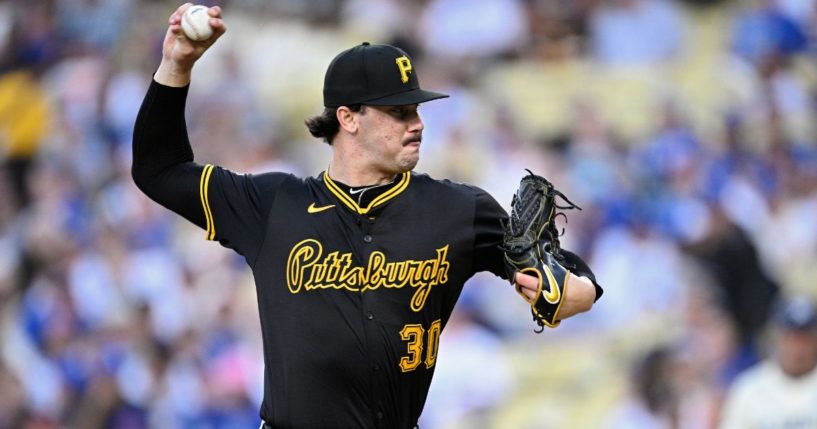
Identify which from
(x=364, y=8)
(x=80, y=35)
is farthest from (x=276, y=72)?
(x=80, y=35)

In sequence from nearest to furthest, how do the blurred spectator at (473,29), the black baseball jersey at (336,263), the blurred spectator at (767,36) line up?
the black baseball jersey at (336,263) < the blurred spectator at (767,36) < the blurred spectator at (473,29)

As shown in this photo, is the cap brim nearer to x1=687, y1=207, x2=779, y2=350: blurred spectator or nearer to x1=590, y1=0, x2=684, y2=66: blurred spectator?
x1=687, y1=207, x2=779, y2=350: blurred spectator

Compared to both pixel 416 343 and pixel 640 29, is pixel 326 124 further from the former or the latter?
pixel 640 29

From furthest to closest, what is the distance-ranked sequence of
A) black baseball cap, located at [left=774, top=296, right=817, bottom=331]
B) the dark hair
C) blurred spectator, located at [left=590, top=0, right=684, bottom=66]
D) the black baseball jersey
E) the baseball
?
blurred spectator, located at [left=590, top=0, right=684, bottom=66], black baseball cap, located at [left=774, top=296, right=817, bottom=331], the dark hair, the black baseball jersey, the baseball

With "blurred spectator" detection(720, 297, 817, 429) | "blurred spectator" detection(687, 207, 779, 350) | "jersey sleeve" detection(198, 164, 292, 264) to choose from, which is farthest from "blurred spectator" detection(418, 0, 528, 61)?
"jersey sleeve" detection(198, 164, 292, 264)

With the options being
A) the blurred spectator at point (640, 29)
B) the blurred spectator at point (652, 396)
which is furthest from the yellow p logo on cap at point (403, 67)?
the blurred spectator at point (640, 29)

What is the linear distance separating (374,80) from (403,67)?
Result: 105mm

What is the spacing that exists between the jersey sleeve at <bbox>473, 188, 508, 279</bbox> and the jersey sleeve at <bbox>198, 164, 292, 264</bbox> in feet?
2.20

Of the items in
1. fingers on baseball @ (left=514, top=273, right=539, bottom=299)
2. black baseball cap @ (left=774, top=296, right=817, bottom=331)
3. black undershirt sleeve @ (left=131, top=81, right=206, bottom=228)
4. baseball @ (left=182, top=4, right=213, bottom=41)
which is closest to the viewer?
fingers on baseball @ (left=514, top=273, right=539, bottom=299)

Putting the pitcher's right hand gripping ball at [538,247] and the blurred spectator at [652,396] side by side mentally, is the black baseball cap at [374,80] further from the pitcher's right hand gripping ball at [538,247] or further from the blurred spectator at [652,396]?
the blurred spectator at [652,396]

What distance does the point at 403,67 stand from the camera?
4020 millimetres

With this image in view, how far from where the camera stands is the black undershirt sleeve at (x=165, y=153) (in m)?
4.01

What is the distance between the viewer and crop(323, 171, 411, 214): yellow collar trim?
4.06 meters

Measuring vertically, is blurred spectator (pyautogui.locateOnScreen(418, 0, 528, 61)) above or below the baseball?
above
